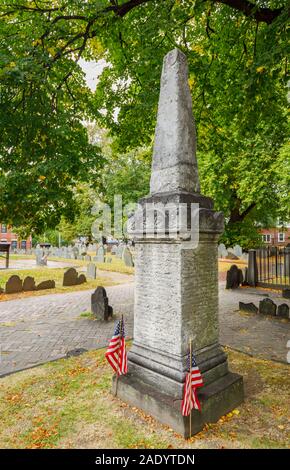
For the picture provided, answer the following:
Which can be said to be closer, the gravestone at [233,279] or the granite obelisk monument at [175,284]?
the granite obelisk monument at [175,284]

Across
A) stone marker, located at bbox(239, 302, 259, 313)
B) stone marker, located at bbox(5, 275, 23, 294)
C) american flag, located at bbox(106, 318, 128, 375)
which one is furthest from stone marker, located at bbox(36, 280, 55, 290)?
american flag, located at bbox(106, 318, 128, 375)

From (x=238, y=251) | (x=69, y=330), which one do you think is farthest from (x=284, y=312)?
(x=238, y=251)

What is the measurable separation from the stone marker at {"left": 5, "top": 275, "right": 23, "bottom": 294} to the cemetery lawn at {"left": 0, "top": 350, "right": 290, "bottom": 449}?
8526 mm

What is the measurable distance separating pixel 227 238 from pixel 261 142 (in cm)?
719

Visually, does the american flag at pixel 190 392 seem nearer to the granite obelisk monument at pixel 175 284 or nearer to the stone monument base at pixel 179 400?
the stone monument base at pixel 179 400

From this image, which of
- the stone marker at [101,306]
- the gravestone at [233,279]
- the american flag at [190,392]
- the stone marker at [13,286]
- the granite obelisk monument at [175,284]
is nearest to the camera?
the american flag at [190,392]

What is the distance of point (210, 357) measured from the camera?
4.43 metres

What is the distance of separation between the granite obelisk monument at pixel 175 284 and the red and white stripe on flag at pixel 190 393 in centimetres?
25

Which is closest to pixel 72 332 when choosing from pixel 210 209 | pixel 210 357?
pixel 210 357

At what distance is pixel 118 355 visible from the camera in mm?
4453

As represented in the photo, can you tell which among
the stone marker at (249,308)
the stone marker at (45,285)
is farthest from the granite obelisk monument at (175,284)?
the stone marker at (45,285)

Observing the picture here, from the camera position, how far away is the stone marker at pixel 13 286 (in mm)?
13164

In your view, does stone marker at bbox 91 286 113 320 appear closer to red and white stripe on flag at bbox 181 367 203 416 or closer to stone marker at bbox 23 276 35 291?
red and white stripe on flag at bbox 181 367 203 416
